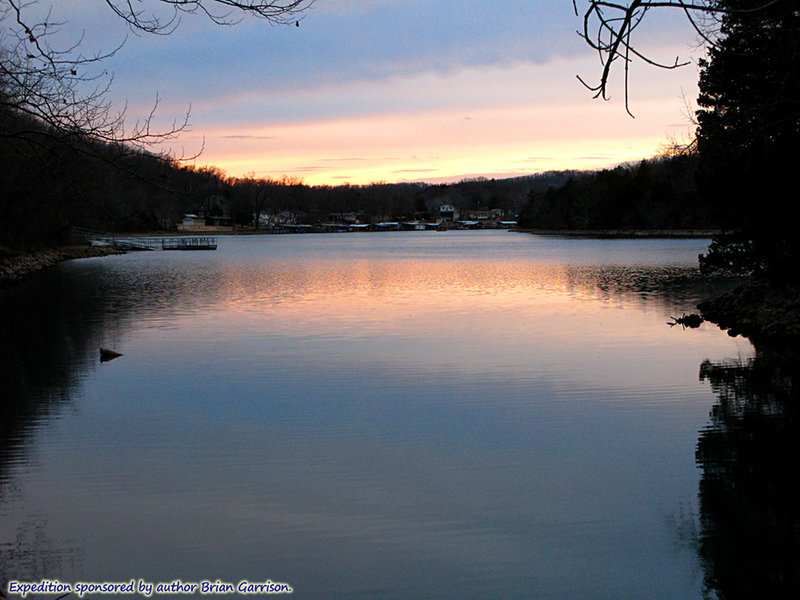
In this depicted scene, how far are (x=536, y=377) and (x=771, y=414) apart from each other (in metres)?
3.81

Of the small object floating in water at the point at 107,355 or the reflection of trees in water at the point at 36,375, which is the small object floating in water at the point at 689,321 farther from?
the reflection of trees in water at the point at 36,375

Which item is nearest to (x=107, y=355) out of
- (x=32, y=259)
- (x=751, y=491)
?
(x=751, y=491)

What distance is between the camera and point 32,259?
141 ft

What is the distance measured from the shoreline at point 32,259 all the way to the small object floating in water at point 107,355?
1980cm

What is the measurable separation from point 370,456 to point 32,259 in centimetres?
4058

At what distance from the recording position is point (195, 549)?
626 centimetres

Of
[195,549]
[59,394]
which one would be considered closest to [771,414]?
[195,549]

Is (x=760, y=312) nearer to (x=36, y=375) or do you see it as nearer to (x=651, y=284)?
(x=651, y=284)

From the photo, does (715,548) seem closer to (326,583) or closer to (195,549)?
(326,583)

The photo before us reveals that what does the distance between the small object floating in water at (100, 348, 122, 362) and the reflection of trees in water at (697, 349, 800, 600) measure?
36.9 ft

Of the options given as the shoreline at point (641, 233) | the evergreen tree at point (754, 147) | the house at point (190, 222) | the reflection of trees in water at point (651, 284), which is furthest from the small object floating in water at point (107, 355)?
the house at point (190, 222)

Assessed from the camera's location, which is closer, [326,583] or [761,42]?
[326,583]

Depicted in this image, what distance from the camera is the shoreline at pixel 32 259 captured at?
34.9m

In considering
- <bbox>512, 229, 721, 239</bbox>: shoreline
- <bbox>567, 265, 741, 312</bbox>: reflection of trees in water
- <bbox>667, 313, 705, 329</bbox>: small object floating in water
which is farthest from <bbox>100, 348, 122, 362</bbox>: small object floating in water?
<bbox>512, 229, 721, 239</bbox>: shoreline
